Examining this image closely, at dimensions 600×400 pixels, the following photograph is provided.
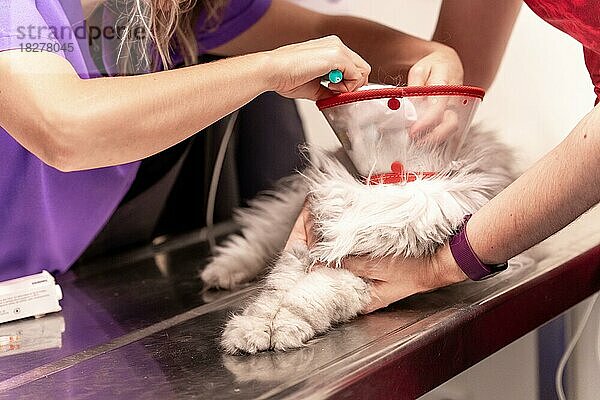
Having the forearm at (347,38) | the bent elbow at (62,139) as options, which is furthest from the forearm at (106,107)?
the forearm at (347,38)

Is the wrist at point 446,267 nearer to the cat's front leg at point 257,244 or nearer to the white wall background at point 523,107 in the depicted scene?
the white wall background at point 523,107

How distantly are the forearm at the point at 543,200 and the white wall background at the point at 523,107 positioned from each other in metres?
0.13

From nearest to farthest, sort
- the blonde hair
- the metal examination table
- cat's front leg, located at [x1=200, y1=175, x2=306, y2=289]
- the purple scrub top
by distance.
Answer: the metal examination table
the purple scrub top
the blonde hair
cat's front leg, located at [x1=200, y1=175, x2=306, y2=289]

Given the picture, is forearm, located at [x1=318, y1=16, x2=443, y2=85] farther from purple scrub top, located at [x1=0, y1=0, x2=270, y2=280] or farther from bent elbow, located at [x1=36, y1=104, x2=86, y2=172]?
bent elbow, located at [x1=36, y1=104, x2=86, y2=172]

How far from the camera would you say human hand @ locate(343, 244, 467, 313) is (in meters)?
0.80

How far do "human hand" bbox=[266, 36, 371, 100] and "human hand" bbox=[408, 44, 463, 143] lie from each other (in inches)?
3.1

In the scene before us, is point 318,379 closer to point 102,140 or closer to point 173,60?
point 102,140

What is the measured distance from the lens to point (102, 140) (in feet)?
2.43

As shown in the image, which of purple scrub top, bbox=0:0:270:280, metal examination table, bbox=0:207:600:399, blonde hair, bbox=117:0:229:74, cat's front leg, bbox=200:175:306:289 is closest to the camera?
metal examination table, bbox=0:207:600:399

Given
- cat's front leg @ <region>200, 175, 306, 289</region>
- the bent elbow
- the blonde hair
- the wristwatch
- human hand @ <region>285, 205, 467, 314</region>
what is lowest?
cat's front leg @ <region>200, 175, 306, 289</region>

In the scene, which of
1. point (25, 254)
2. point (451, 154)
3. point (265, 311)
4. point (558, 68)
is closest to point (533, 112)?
point (558, 68)

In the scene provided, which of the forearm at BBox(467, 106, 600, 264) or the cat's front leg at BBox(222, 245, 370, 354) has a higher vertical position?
the forearm at BBox(467, 106, 600, 264)

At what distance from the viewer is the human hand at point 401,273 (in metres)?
0.80

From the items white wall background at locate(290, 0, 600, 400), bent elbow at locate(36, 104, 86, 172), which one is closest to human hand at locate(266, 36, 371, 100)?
white wall background at locate(290, 0, 600, 400)
